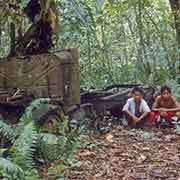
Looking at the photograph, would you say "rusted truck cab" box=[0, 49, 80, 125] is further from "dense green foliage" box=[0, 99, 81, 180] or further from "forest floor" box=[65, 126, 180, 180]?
"dense green foliage" box=[0, 99, 81, 180]

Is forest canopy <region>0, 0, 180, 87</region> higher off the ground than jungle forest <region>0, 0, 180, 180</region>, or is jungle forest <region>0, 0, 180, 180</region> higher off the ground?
forest canopy <region>0, 0, 180, 87</region>

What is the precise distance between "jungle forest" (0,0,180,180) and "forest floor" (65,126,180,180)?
11 mm

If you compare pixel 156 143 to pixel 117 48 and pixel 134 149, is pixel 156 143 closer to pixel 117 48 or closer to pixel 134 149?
pixel 134 149

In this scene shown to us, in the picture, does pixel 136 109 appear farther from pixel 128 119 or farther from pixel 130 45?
pixel 130 45

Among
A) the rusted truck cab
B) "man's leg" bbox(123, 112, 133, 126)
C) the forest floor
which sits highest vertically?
the rusted truck cab

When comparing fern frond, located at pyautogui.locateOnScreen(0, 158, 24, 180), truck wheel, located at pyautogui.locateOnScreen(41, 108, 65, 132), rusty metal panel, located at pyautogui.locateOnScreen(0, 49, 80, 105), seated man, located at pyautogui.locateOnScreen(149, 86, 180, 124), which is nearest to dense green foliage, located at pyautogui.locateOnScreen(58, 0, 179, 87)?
seated man, located at pyautogui.locateOnScreen(149, 86, 180, 124)

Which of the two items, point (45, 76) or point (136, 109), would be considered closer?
point (45, 76)

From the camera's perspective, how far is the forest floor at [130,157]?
4895 mm

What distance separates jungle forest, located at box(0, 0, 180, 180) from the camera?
4.92 m

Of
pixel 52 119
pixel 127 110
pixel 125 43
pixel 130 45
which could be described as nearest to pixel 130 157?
pixel 52 119

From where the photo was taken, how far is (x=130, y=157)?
18.7 feet

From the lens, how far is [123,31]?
13.9m

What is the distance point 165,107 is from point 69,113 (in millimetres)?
2039

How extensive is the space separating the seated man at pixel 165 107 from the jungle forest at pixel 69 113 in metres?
0.02
